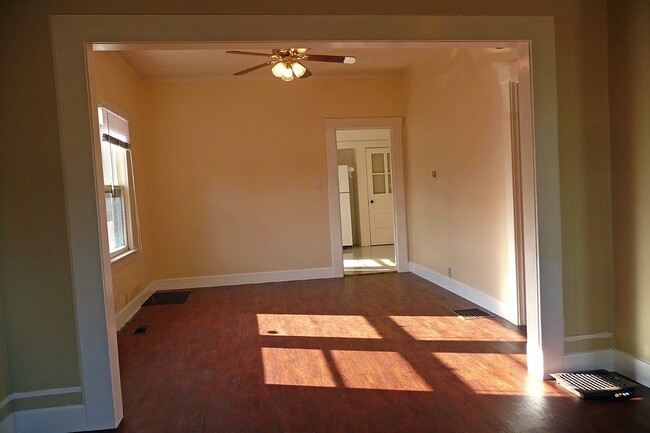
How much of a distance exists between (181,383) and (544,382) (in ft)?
7.55

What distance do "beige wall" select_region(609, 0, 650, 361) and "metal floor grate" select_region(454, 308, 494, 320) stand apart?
1497 mm

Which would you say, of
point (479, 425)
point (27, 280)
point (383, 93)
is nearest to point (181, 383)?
point (27, 280)

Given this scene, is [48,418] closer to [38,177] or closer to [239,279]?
[38,177]

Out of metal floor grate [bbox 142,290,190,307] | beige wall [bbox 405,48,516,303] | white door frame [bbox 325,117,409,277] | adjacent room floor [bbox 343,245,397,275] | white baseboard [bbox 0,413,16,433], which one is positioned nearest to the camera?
white baseboard [bbox 0,413,16,433]

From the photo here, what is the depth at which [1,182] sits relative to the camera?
250 cm

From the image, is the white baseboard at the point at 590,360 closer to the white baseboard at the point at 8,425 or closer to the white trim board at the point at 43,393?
the white trim board at the point at 43,393

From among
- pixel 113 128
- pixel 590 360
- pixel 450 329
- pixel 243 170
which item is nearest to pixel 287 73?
pixel 113 128

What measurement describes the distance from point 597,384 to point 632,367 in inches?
11.1

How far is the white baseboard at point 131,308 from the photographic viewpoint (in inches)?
181

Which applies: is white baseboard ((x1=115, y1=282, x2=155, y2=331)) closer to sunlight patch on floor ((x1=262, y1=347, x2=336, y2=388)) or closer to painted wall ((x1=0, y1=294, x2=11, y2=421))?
sunlight patch on floor ((x1=262, y1=347, x2=336, y2=388))

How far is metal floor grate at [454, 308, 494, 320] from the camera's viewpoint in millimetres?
4442

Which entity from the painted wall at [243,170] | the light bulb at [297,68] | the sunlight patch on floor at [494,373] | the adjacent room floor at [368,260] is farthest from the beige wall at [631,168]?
the adjacent room floor at [368,260]

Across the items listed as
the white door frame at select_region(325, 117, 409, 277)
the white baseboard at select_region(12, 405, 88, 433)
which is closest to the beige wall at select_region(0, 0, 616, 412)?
the white baseboard at select_region(12, 405, 88, 433)

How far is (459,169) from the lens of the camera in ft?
16.9
